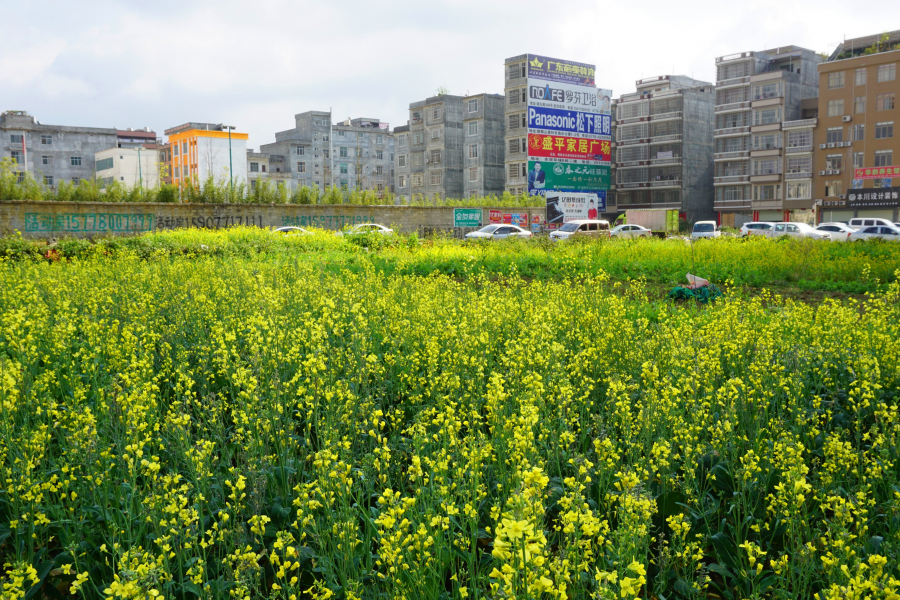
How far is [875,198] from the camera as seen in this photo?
50031mm

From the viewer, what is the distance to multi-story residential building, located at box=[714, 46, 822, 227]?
59.0m

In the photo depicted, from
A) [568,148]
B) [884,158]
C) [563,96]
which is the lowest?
[884,158]

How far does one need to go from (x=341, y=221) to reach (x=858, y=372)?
29.7m

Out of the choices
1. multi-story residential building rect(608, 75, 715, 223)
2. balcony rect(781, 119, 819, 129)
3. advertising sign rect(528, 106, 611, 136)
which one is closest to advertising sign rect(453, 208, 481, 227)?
advertising sign rect(528, 106, 611, 136)

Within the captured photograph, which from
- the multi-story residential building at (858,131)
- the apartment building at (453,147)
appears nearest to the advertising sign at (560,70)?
the apartment building at (453,147)

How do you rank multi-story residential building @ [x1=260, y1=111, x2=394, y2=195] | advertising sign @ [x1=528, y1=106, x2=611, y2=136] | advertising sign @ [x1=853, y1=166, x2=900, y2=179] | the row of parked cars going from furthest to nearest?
multi-story residential building @ [x1=260, y1=111, x2=394, y2=195] < advertising sign @ [x1=528, y1=106, x2=611, y2=136] < advertising sign @ [x1=853, y1=166, x2=900, y2=179] < the row of parked cars

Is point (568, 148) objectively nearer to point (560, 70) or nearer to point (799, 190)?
point (560, 70)

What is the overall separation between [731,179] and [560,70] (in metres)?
19.9

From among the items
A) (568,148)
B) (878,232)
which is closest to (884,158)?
(878,232)

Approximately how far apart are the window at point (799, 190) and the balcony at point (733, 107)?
880 centimetres

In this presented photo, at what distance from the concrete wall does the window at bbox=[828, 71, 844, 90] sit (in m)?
38.8

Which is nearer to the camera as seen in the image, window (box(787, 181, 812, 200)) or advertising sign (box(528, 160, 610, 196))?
advertising sign (box(528, 160, 610, 196))

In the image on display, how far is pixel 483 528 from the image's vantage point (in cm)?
323

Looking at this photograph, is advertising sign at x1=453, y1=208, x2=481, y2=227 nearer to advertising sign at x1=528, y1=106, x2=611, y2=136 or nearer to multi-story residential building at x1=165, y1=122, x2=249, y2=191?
advertising sign at x1=528, y1=106, x2=611, y2=136
